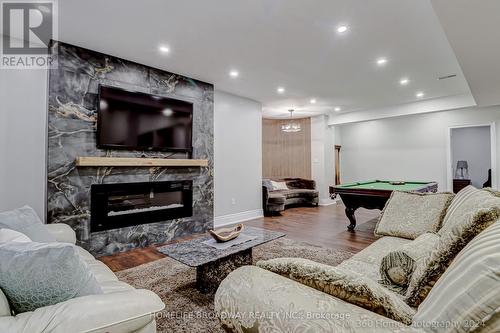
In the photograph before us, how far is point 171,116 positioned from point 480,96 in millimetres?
5570

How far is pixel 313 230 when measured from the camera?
4574 millimetres

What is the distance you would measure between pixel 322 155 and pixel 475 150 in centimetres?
472

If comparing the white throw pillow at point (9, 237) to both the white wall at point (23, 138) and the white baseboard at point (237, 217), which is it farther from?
the white baseboard at point (237, 217)

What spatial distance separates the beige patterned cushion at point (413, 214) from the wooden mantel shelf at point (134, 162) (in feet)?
9.65

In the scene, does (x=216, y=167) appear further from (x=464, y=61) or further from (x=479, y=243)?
(x=479, y=243)

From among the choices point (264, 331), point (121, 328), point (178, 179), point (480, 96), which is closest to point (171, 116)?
point (178, 179)

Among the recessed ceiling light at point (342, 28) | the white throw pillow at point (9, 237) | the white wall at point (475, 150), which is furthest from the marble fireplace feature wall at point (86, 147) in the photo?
the white wall at point (475, 150)

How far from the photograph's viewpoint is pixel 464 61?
3.16 metres

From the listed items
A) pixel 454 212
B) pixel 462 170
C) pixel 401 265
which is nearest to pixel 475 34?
pixel 454 212

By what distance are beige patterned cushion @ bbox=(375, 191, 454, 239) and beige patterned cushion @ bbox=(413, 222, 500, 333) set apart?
1.73 meters

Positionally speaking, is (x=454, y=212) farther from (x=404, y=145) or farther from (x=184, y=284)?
(x=404, y=145)

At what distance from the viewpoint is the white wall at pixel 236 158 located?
16.4ft

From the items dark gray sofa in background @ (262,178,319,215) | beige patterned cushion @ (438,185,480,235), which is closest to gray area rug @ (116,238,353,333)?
beige patterned cushion @ (438,185,480,235)

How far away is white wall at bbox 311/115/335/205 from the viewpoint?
24.4ft
